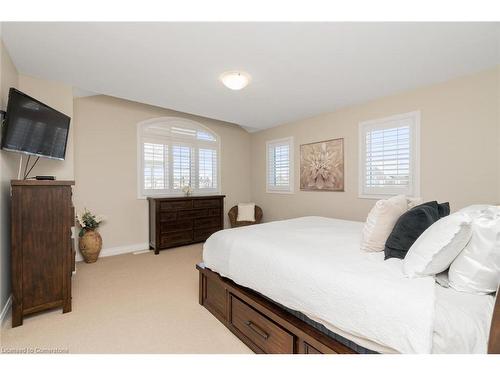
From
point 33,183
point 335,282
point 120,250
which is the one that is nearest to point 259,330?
point 335,282

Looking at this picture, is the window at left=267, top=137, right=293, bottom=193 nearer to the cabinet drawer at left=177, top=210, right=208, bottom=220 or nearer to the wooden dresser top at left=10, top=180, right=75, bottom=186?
the cabinet drawer at left=177, top=210, right=208, bottom=220

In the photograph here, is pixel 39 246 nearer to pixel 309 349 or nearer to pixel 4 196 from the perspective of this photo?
pixel 4 196

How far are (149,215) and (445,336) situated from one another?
13.7ft

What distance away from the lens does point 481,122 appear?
254 cm

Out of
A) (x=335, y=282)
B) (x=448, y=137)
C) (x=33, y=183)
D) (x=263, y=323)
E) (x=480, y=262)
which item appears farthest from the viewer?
(x=448, y=137)

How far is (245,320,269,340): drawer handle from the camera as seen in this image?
1540 millimetres

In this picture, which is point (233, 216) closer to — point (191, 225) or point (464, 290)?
point (191, 225)

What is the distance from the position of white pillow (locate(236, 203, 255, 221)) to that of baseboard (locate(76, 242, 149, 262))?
1847mm

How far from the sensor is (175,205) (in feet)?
13.3

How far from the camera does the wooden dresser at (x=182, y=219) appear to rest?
390 centimetres

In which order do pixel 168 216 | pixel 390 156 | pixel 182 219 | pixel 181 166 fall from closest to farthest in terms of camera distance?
pixel 390 156 → pixel 168 216 → pixel 182 219 → pixel 181 166

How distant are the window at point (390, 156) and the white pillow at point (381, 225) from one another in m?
1.82

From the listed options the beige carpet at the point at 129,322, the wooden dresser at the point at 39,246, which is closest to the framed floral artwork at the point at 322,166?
the beige carpet at the point at 129,322

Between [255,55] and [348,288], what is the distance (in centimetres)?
207
